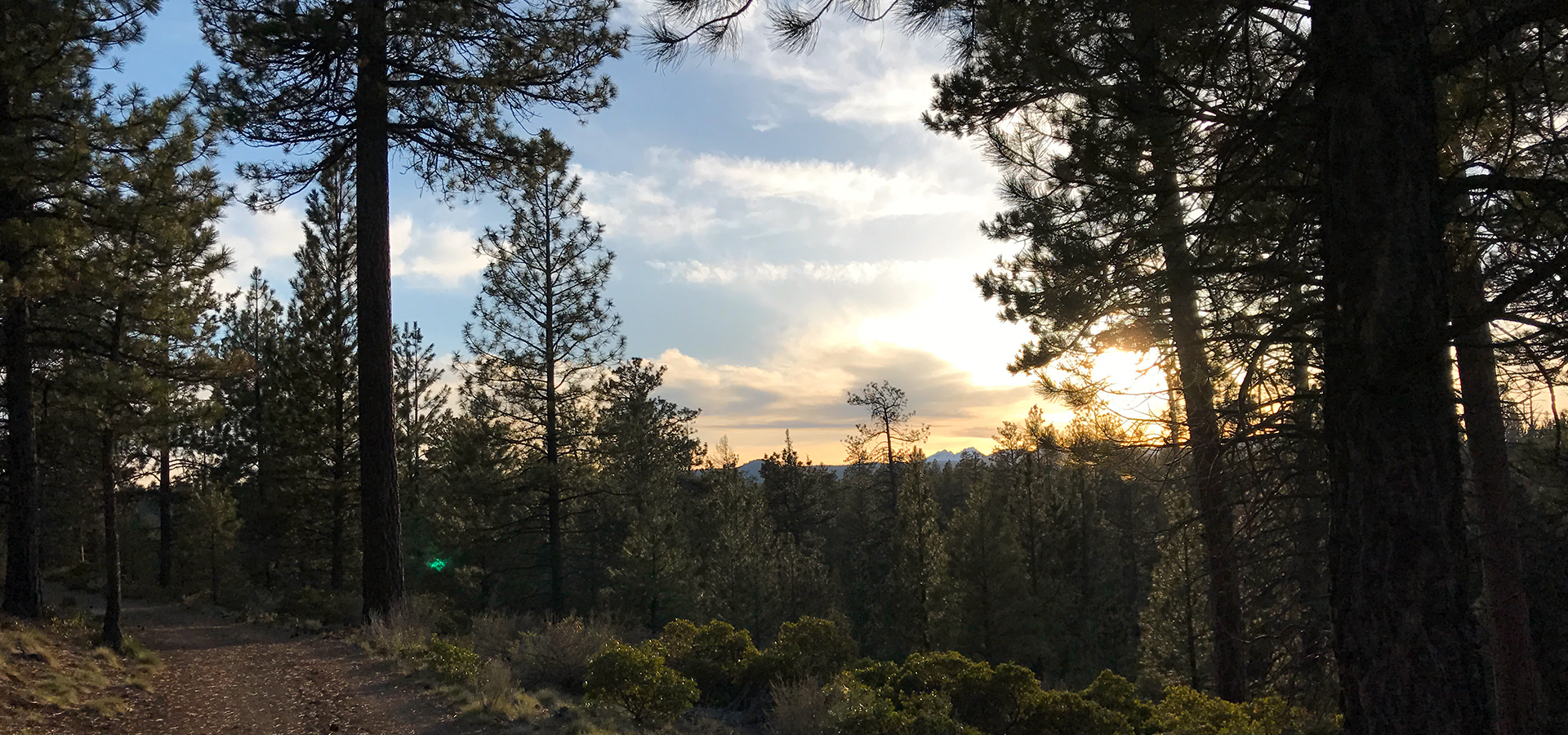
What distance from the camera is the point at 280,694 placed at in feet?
24.8

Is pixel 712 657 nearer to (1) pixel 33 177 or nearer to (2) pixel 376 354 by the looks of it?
(2) pixel 376 354

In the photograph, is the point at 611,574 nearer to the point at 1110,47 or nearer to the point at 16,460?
the point at 16,460

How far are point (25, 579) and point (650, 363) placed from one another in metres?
18.9

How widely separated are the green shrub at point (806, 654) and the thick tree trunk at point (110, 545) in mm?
7569

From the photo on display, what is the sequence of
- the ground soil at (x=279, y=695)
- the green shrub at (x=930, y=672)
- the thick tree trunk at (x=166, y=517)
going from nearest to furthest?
the ground soil at (x=279, y=695) → the green shrub at (x=930, y=672) → the thick tree trunk at (x=166, y=517)

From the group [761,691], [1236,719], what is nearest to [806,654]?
[761,691]

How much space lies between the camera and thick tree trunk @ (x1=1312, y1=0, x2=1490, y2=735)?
133 inches

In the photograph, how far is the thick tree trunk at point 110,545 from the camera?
9141 millimetres

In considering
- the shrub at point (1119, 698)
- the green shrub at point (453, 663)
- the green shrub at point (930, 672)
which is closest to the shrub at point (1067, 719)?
the shrub at point (1119, 698)

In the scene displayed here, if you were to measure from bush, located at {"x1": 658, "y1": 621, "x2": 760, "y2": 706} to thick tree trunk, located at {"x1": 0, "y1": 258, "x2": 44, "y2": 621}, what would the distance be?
802 cm

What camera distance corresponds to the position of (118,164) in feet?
31.7

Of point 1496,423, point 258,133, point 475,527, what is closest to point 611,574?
point 475,527

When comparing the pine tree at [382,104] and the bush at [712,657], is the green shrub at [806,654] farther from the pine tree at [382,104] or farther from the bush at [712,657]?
the pine tree at [382,104]

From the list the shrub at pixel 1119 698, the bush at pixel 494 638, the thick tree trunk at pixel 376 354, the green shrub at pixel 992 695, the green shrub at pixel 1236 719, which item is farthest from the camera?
the bush at pixel 494 638
